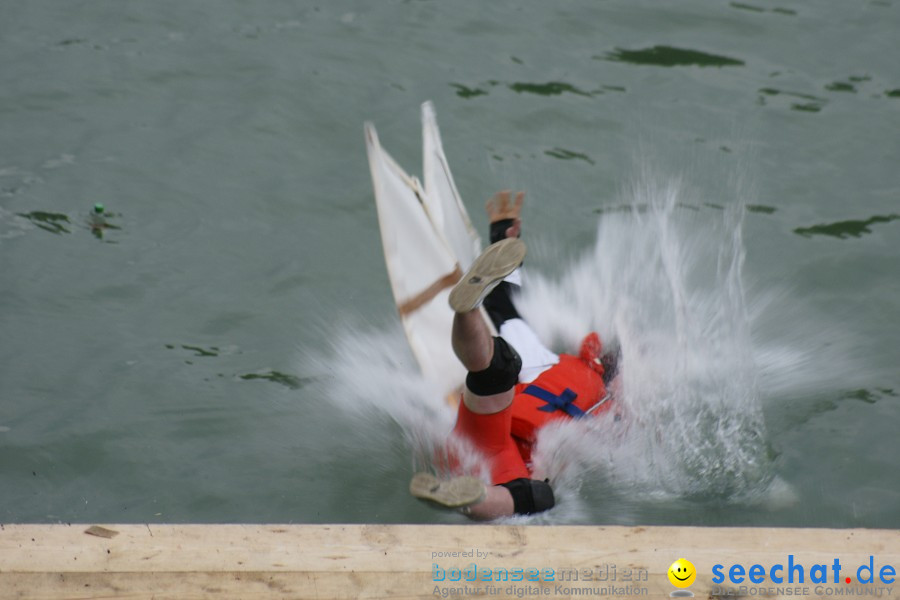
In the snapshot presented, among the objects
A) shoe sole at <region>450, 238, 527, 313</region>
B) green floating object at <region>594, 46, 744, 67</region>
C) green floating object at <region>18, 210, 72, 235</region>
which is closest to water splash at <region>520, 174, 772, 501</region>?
shoe sole at <region>450, 238, 527, 313</region>

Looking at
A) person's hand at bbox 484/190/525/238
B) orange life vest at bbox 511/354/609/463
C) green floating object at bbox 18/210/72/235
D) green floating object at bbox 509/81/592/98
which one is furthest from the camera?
green floating object at bbox 509/81/592/98

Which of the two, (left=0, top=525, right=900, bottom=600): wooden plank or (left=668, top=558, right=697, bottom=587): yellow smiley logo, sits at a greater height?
(left=668, top=558, right=697, bottom=587): yellow smiley logo

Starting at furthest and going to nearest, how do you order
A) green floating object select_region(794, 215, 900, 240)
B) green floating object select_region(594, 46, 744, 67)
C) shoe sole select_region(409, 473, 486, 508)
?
1. green floating object select_region(594, 46, 744, 67)
2. green floating object select_region(794, 215, 900, 240)
3. shoe sole select_region(409, 473, 486, 508)

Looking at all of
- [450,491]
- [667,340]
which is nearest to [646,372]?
[667,340]

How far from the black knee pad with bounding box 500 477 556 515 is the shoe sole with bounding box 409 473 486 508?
0.98ft

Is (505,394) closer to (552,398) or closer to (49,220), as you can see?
(552,398)

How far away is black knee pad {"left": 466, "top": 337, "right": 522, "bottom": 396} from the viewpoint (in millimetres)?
3279

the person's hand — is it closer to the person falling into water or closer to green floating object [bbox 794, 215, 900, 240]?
the person falling into water

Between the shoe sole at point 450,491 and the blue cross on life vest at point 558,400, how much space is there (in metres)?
0.70

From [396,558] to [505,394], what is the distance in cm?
87

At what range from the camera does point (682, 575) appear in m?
2.59

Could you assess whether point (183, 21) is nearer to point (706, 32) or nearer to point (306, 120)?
point (306, 120)

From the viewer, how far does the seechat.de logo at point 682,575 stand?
100 inches

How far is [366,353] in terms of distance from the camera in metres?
4.32
